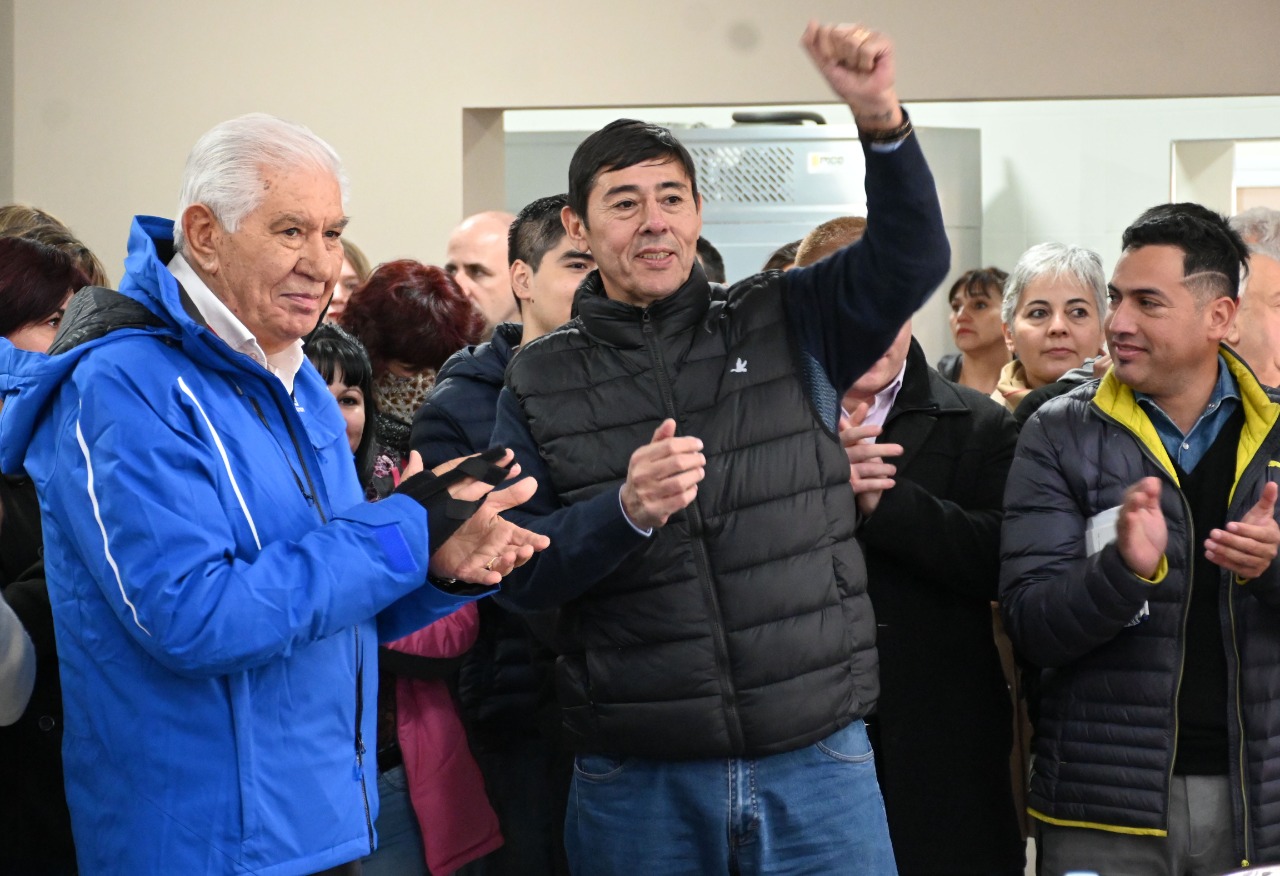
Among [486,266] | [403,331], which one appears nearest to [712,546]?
[403,331]

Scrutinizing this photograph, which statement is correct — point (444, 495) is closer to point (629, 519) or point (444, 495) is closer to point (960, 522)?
point (629, 519)

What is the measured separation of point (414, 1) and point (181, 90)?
92cm

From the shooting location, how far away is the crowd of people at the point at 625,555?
1.51m

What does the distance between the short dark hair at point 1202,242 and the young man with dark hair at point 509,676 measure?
41.4 inches

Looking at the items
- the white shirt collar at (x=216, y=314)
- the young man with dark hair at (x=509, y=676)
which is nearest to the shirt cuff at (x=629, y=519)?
the white shirt collar at (x=216, y=314)

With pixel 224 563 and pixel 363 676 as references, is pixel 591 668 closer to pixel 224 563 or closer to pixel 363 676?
pixel 363 676

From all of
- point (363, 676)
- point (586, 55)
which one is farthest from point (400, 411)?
point (586, 55)

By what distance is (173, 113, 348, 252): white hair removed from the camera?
160 cm

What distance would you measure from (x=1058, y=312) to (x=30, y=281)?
2.38 meters

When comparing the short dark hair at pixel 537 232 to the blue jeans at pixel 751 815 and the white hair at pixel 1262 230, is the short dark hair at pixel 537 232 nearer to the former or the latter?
the blue jeans at pixel 751 815

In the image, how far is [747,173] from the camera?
5941mm

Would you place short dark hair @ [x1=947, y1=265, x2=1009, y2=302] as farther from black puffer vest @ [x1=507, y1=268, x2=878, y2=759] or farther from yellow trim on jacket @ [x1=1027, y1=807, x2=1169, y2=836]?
black puffer vest @ [x1=507, y1=268, x2=878, y2=759]

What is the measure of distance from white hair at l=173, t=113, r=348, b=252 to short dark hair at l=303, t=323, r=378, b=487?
92 cm

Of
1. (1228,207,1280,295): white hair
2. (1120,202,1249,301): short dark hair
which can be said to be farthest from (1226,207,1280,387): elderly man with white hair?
(1120,202,1249,301): short dark hair
